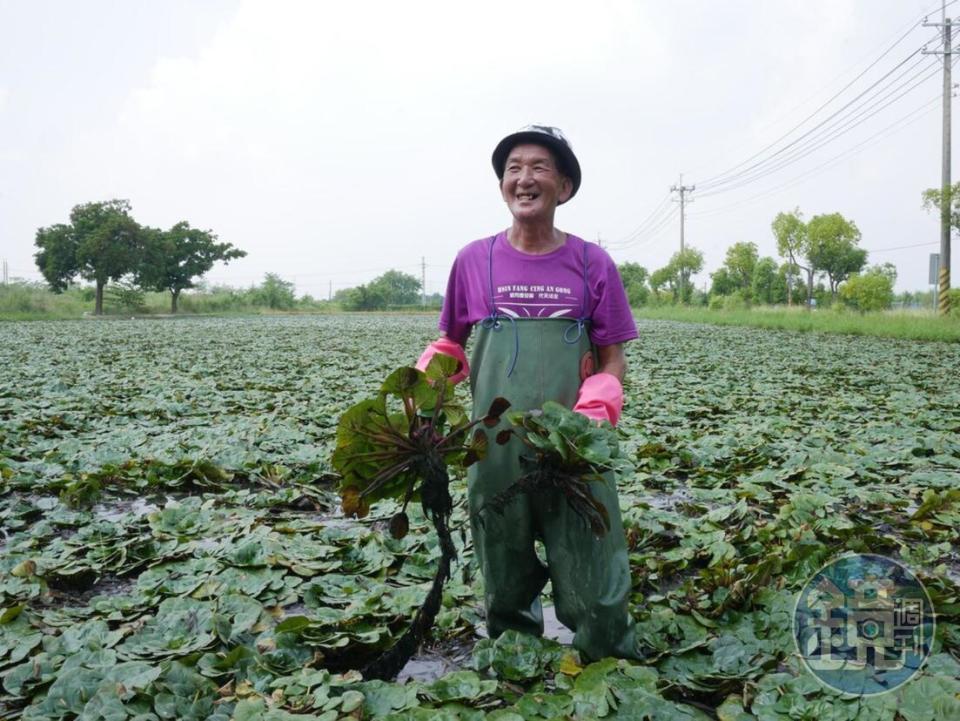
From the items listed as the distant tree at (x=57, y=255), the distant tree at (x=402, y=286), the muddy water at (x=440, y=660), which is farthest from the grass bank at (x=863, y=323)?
the distant tree at (x=402, y=286)

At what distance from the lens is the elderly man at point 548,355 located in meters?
2.03

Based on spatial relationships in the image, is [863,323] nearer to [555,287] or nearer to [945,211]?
[945,211]

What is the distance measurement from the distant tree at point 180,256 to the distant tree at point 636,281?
32762 millimetres

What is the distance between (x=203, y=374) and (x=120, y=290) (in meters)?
34.1

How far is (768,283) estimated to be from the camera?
186 ft

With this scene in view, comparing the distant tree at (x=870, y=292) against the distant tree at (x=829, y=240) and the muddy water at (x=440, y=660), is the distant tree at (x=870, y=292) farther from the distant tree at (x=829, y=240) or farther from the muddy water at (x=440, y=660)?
the muddy water at (x=440, y=660)

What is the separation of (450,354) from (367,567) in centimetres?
123

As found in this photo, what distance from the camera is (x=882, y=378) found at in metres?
9.18

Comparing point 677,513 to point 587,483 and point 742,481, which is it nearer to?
point 742,481

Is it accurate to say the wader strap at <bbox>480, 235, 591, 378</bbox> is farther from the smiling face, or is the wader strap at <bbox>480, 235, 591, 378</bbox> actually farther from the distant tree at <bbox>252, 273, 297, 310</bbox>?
the distant tree at <bbox>252, 273, 297, 310</bbox>

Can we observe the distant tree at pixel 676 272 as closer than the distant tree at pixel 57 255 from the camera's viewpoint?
No

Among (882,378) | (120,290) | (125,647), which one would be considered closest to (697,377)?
(882,378)
